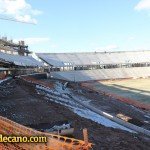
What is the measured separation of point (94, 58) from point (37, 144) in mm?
94693

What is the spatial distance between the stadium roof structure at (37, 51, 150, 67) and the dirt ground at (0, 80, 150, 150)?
6235 centimetres

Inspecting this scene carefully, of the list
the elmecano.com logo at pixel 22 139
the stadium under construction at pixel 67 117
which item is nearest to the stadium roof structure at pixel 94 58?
the stadium under construction at pixel 67 117

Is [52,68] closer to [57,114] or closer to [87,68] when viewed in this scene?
[87,68]

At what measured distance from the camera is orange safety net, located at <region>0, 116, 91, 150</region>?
470 inches

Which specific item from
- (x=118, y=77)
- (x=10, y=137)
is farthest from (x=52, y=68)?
(x=10, y=137)

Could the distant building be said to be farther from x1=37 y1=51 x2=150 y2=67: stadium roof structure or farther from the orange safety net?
Result: the orange safety net

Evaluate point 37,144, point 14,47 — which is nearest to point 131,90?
point 14,47

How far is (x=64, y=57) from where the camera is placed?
103000 mm

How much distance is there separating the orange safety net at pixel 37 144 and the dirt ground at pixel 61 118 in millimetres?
5926

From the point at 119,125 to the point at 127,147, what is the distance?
25.3ft

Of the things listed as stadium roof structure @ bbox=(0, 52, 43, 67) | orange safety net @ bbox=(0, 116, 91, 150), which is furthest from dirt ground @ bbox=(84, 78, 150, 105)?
orange safety net @ bbox=(0, 116, 91, 150)

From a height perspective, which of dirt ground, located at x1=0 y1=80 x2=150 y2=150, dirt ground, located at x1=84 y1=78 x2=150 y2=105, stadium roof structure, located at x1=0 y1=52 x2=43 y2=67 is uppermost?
stadium roof structure, located at x1=0 y1=52 x2=43 y2=67

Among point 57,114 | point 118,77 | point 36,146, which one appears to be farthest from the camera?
point 118,77

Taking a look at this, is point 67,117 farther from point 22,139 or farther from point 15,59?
point 15,59
